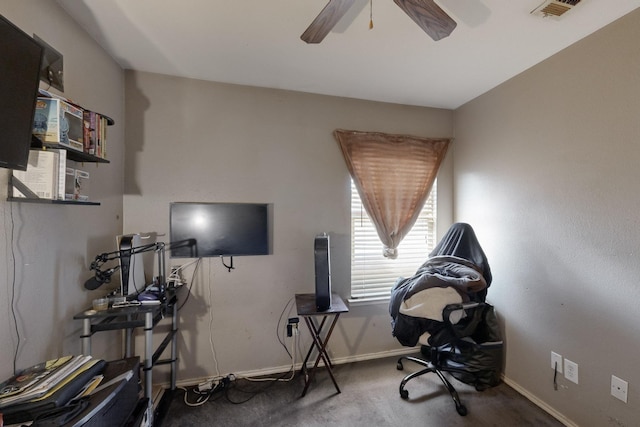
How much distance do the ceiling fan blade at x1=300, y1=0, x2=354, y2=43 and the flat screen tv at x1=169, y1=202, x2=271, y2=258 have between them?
4.61ft

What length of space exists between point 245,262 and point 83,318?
1.08m

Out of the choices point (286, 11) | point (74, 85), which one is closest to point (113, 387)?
point (74, 85)

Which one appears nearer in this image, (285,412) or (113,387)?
(113,387)

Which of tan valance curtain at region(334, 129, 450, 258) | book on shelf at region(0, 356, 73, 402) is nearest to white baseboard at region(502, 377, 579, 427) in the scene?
tan valance curtain at region(334, 129, 450, 258)

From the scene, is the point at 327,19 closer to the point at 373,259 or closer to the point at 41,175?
the point at 41,175

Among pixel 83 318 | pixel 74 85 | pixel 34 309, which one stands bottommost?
pixel 83 318

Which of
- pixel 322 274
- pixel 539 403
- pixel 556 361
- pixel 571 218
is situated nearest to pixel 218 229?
pixel 322 274

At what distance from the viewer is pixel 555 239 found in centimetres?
189

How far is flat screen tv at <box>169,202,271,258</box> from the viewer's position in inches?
86.7

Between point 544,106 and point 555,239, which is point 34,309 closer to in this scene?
point 555,239

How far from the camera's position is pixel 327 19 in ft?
3.96

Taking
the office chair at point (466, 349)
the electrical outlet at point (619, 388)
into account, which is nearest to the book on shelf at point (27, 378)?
the office chair at point (466, 349)

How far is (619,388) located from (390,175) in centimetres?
206

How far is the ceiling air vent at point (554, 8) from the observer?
1411 millimetres
